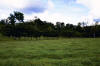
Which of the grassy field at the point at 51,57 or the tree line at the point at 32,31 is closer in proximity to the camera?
the grassy field at the point at 51,57

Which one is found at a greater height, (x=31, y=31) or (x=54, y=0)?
(x=54, y=0)

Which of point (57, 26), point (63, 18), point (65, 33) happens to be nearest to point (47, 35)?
point (65, 33)

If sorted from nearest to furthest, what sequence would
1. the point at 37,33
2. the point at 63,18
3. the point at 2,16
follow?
the point at 37,33
the point at 2,16
the point at 63,18

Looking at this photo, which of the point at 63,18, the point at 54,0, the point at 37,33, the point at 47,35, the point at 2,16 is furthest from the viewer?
the point at 63,18

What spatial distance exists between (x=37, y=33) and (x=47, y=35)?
3.67 metres

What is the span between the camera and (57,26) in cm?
5403

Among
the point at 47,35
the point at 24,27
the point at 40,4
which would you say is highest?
the point at 40,4

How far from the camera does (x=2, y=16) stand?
54.0 meters

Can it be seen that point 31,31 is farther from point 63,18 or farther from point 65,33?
point 63,18

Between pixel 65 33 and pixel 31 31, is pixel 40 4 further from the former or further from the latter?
pixel 65 33

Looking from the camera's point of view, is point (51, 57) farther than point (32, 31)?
No

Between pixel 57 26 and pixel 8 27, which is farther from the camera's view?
pixel 57 26

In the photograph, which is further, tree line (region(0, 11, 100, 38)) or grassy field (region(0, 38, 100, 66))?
tree line (region(0, 11, 100, 38))

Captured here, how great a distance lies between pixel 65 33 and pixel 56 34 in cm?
276
